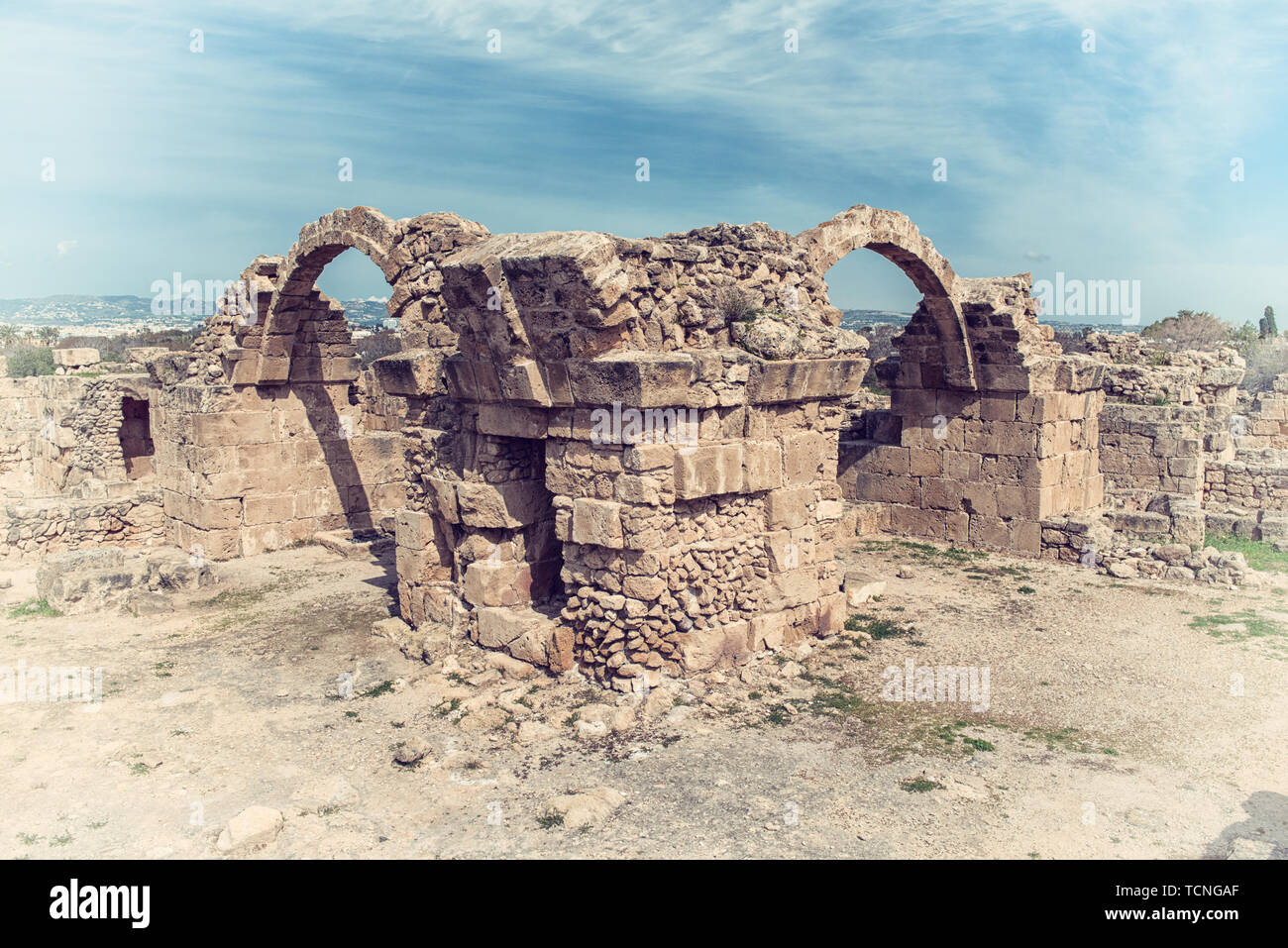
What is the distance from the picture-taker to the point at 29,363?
92.7 feet

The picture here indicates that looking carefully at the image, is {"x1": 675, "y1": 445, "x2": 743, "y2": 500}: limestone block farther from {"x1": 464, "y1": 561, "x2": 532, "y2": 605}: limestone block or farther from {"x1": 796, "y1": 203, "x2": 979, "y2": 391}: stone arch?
{"x1": 796, "y1": 203, "x2": 979, "y2": 391}: stone arch

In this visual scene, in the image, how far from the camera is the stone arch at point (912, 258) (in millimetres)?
9773

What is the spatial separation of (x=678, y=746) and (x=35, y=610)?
7.34 meters

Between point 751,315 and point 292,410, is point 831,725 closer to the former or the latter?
point 751,315

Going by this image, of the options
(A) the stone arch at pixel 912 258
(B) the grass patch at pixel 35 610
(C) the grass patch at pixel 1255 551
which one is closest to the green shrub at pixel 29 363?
(B) the grass patch at pixel 35 610

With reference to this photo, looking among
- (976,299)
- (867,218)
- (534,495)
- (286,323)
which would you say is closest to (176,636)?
(534,495)

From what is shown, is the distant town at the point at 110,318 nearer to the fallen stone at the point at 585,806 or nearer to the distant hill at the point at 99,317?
the distant hill at the point at 99,317

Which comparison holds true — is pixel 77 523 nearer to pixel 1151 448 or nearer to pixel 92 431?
pixel 92 431

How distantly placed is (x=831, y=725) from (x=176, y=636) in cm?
619

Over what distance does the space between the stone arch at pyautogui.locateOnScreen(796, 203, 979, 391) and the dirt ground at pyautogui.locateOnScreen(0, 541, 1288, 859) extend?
3.75m

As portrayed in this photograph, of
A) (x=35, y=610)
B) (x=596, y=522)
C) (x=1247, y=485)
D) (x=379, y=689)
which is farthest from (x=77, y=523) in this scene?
(x=1247, y=485)

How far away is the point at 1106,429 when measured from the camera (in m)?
12.7

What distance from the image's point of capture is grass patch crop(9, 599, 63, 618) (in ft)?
30.7

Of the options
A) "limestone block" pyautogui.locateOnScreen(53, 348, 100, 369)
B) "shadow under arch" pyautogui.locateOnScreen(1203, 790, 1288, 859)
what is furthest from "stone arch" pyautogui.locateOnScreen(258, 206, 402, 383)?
"limestone block" pyautogui.locateOnScreen(53, 348, 100, 369)
